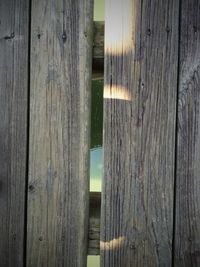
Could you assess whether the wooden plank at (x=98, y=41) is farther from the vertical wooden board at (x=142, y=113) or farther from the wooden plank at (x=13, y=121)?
the wooden plank at (x=13, y=121)

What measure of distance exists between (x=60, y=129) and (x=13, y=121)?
19 centimetres

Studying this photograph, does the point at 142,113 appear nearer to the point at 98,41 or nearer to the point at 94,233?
the point at 98,41

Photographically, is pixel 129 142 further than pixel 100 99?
No

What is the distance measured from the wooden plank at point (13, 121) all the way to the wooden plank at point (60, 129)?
0.04m

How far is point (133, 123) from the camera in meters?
1.52

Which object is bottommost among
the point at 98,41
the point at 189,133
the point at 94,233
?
the point at 94,233

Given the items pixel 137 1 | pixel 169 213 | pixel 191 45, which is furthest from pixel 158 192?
pixel 137 1

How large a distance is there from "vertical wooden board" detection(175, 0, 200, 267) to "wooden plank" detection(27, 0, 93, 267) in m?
0.35

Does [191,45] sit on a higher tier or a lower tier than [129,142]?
higher

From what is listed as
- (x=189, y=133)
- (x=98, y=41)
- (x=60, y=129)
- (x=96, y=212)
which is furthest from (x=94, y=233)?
(x=98, y=41)

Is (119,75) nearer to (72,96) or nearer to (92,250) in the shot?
(72,96)

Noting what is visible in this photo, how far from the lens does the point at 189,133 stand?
1.52 m

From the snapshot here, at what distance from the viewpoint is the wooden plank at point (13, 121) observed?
1.55 metres

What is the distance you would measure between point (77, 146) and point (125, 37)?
46 centimetres
